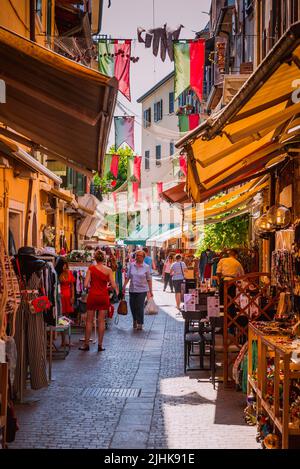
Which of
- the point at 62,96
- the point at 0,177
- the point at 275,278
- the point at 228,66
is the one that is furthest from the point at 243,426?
the point at 228,66

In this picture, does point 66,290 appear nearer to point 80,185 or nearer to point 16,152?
point 16,152

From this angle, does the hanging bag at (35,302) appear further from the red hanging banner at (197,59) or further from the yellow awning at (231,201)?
the red hanging banner at (197,59)

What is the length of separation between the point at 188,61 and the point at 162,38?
1325 mm

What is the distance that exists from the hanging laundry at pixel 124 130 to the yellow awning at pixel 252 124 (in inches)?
535

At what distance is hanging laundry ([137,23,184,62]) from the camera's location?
20422mm

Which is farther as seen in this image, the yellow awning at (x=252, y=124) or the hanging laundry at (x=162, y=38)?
the hanging laundry at (x=162, y=38)

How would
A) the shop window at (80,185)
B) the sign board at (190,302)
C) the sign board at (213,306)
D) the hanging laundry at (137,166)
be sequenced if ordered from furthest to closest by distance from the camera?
the hanging laundry at (137,166) < the shop window at (80,185) < the sign board at (190,302) < the sign board at (213,306)

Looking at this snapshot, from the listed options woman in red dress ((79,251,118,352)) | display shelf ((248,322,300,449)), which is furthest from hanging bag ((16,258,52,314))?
woman in red dress ((79,251,118,352))

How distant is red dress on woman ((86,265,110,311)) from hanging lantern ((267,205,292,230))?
3963mm

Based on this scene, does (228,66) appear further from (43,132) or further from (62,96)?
(62,96)

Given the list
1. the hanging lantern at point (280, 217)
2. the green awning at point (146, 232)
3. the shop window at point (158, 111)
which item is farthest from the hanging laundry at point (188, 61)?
the shop window at point (158, 111)

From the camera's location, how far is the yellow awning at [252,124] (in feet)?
18.4

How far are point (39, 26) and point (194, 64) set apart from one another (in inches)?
169

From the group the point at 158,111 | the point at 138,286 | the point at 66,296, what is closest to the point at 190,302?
the point at 66,296
